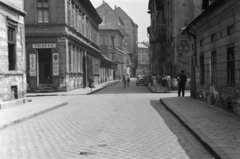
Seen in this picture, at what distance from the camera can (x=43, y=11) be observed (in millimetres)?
25391

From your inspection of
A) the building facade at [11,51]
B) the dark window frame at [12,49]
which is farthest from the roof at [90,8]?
the dark window frame at [12,49]

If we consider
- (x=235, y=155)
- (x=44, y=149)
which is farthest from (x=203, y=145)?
(x=44, y=149)

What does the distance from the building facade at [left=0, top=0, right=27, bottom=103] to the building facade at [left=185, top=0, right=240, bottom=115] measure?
881cm

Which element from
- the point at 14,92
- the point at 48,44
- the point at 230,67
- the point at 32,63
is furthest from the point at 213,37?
the point at 32,63

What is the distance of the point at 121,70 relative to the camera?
257 feet

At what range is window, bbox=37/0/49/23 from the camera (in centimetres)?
2525

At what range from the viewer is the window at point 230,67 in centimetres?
1039

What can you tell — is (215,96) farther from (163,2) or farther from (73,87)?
(163,2)

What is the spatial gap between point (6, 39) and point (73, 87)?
572 inches

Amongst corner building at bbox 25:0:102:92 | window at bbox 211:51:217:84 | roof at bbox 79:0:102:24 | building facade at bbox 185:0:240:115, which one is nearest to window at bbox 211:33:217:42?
building facade at bbox 185:0:240:115

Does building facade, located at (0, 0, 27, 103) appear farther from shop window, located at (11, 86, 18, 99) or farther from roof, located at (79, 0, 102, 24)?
roof, located at (79, 0, 102, 24)

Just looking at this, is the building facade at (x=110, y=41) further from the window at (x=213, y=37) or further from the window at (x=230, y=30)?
the window at (x=230, y=30)

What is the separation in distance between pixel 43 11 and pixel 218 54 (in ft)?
58.1

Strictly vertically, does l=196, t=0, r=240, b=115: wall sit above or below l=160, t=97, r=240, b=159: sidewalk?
above
